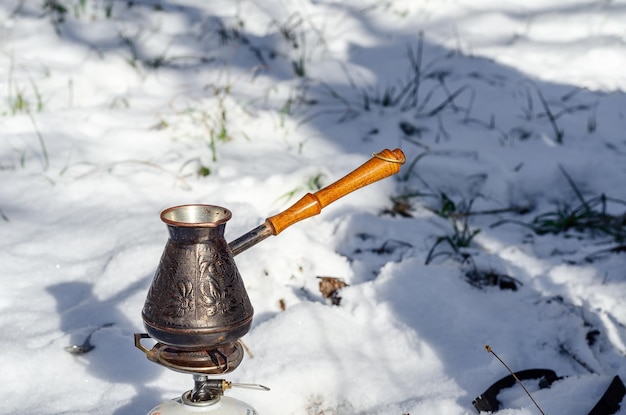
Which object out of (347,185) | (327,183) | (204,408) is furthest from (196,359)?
(327,183)

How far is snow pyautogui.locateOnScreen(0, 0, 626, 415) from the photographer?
2.15 m

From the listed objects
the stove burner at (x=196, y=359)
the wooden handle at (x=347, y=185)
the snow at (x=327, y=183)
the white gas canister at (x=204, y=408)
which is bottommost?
the snow at (x=327, y=183)

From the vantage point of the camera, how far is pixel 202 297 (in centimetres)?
161

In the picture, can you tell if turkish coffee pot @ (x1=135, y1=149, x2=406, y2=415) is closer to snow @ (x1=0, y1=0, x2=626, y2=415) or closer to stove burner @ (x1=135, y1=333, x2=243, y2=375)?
stove burner @ (x1=135, y1=333, x2=243, y2=375)

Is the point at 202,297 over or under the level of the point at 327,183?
over

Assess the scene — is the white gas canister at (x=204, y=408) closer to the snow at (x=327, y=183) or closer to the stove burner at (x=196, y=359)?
the stove burner at (x=196, y=359)

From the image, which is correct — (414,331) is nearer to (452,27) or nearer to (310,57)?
(310,57)

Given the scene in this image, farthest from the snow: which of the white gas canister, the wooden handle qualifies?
the wooden handle

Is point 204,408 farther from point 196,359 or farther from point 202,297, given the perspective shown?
point 202,297

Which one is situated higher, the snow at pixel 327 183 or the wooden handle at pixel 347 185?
the wooden handle at pixel 347 185

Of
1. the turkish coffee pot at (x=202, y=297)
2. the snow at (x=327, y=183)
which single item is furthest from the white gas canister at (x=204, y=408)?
the snow at (x=327, y=183)

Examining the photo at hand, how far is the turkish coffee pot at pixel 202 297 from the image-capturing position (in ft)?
5.24

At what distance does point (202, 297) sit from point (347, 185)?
371 millimetres

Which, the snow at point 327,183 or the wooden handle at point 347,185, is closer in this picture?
the wooden handle at point 347,185
